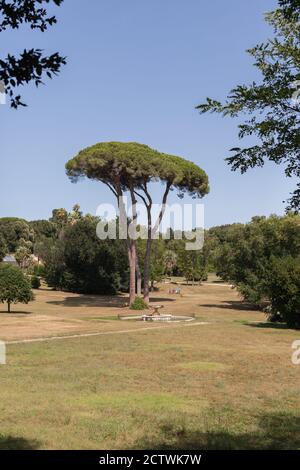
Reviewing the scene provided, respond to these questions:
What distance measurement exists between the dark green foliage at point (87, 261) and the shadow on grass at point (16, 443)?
49.6m

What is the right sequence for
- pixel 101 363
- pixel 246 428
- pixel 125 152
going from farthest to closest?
pixel 125 152 → pixel 101 363 → pixel 246 428

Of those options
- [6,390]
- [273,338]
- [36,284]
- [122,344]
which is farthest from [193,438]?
[36,284]

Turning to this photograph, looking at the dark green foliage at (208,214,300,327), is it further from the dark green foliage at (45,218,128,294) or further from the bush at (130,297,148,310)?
the dark green foliage at (45,218,128,294)

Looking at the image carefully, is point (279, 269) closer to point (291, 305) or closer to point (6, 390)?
point (291, 305)

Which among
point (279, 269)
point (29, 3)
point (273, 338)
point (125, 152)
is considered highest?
point (125, 152)

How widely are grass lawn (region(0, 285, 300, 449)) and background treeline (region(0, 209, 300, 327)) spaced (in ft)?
20.7

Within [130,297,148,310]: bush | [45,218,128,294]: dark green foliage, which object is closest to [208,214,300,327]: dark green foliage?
[130,297,148,310]: bush

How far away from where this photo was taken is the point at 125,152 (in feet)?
133

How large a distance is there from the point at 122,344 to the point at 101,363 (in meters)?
4.06

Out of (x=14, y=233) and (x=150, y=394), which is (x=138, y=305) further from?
(x=14, y=233)

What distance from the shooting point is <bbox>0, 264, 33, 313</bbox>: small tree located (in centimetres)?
3100

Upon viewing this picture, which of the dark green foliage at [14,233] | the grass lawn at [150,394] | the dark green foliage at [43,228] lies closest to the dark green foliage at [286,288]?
the grass lawn at [150,394]

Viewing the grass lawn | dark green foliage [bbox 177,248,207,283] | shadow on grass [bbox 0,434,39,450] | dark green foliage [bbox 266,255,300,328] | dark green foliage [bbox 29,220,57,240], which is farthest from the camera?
dark green foliage [bbox 29,220,57,240]

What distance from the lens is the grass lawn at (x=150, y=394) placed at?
7270 millimetres
